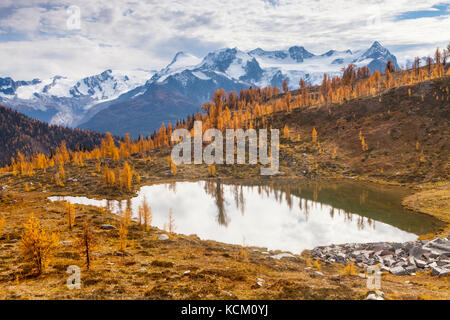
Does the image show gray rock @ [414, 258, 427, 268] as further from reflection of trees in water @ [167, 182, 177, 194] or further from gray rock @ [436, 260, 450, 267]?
reflection of trees in water @ [167, 182, 177, 194]

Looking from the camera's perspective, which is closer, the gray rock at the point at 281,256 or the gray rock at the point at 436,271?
the gray rock at the point at 436,271

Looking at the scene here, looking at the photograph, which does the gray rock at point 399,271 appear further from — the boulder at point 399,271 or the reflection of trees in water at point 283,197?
the reflection of trees in water at point 283,197

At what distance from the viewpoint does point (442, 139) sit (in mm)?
89000

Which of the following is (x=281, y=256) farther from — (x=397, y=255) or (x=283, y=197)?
(x=283, y=197)

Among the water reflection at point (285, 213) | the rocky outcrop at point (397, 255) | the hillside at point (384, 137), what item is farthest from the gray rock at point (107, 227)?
the hillside at point (384, 137)

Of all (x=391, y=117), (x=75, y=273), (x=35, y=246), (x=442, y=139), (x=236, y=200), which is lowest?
(x=236, y=200)

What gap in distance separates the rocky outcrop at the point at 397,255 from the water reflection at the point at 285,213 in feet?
14.5

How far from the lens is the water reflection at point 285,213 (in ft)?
135

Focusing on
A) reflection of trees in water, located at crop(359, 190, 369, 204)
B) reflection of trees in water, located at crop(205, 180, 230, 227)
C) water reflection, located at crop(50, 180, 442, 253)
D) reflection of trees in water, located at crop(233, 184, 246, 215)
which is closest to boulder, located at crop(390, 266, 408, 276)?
water reflection, located at crop(50, 180, 442, 253)

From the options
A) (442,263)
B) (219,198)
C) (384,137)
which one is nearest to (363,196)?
(219,198)

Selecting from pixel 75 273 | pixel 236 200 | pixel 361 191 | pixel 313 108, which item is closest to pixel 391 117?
pixel 313 108

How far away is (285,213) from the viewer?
5406cm
